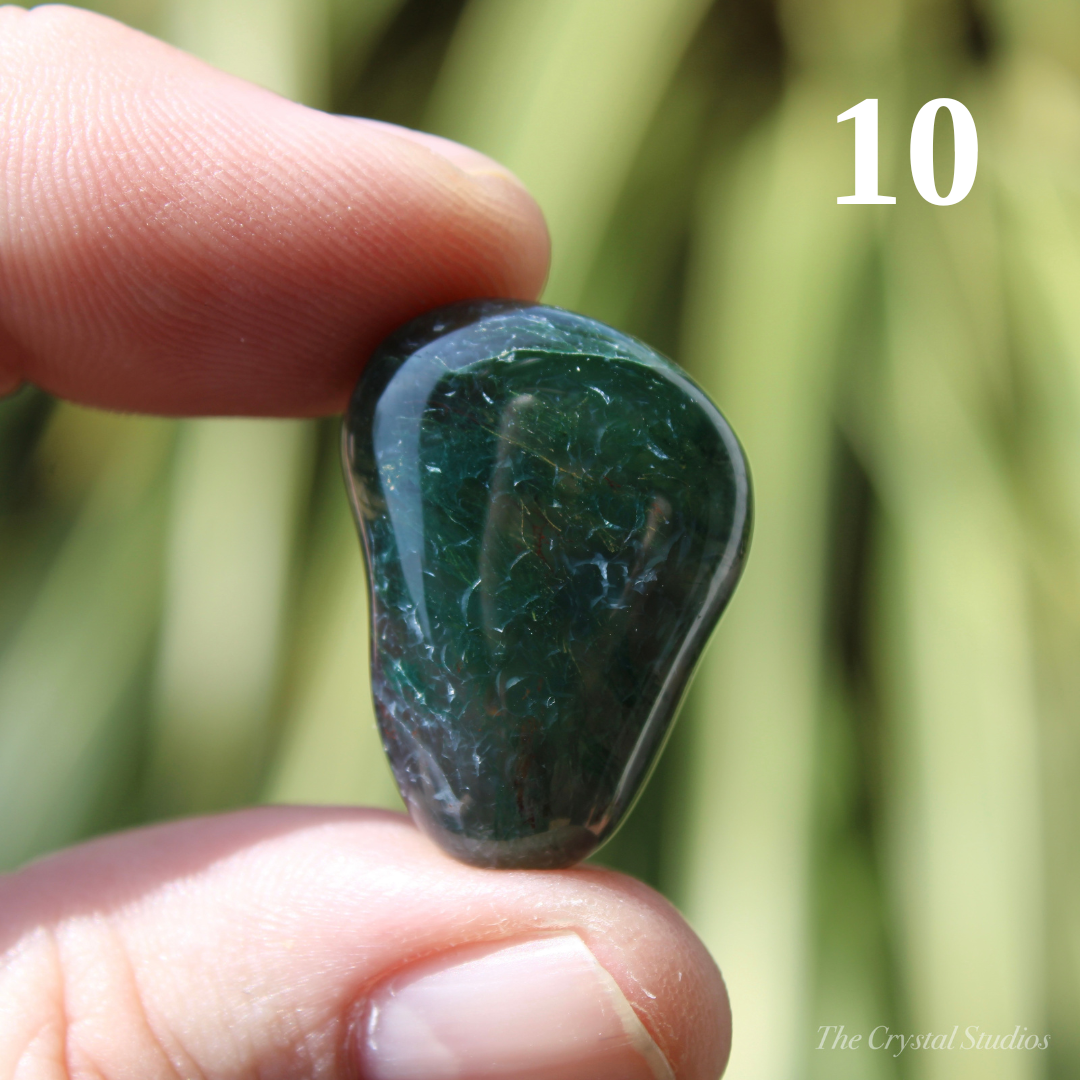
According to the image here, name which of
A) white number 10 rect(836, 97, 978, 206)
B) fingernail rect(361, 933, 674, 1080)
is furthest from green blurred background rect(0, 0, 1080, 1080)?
fingernail rect(361, 933, 674, 1080)

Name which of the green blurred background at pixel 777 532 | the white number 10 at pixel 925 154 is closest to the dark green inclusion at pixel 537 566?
the green blurred background at pixel 777 532

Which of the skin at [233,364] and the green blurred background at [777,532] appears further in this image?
the green blurred background at [777,532]

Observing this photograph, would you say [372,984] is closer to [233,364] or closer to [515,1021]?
[515,1021]

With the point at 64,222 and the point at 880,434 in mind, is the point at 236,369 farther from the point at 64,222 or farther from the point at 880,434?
the point at 880,434

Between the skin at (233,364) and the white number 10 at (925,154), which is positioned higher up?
the white number 10 at (925,154)

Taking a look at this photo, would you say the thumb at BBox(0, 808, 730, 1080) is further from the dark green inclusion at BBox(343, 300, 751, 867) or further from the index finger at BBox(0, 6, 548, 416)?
the index finger at BBox(0, 6, 548, 416)

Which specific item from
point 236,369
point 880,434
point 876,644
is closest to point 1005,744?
point 876,644

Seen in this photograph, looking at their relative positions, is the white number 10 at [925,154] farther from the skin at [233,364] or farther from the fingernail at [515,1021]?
the fingernail at [515,1021]
